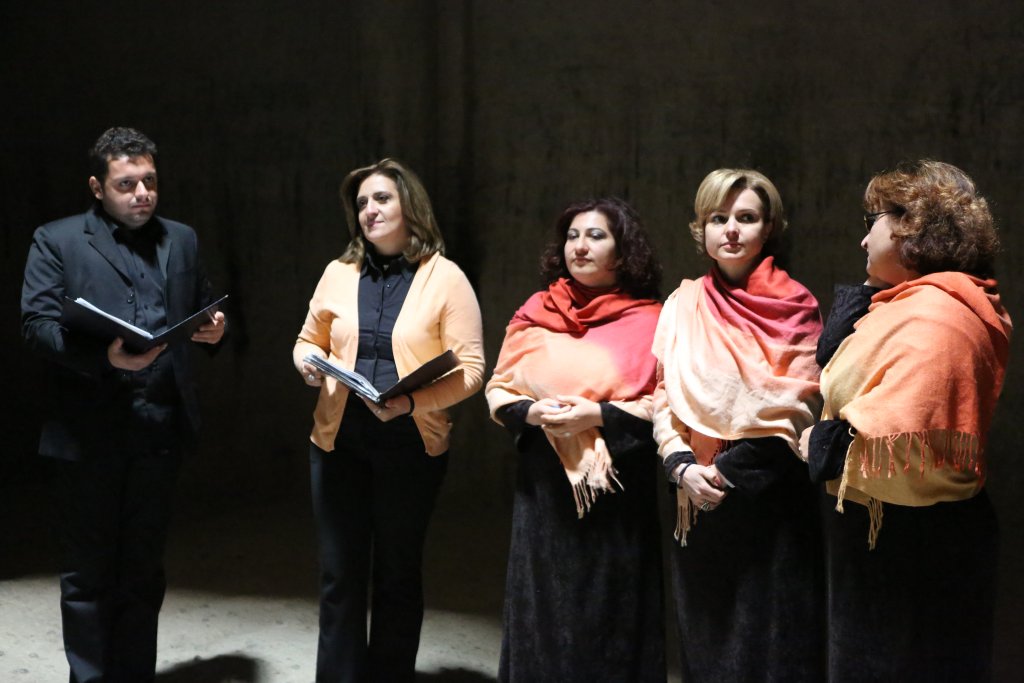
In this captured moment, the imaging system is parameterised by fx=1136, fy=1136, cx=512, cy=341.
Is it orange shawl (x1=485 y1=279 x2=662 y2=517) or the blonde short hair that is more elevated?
the blonde short hair

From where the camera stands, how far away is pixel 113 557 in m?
3.83

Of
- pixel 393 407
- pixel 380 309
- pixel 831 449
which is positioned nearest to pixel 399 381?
pixel 393 407

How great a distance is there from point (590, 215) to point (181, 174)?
427 cm

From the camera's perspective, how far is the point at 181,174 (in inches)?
276

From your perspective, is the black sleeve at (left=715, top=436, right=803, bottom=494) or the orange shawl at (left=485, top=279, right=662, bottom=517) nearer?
the black sleeve at (left=715, top=436, right=803, bottom=494)

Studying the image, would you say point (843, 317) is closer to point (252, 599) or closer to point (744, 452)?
point (744, 452)

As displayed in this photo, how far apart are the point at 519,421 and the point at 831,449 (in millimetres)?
1001

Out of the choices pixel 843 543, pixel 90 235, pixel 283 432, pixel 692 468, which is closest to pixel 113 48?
pixel 283 432

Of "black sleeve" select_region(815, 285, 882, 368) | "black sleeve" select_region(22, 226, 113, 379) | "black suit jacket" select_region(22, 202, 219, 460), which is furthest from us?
"black suit jacket" select_region(22, 202, 219, 460)

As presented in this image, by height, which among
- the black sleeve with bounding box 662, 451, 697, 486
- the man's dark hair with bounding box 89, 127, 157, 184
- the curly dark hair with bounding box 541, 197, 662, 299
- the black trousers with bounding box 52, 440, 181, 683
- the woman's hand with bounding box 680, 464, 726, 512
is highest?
the man's dark hair with bounding box 89, 127, 157, 184

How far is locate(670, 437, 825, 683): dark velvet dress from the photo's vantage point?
3057mm

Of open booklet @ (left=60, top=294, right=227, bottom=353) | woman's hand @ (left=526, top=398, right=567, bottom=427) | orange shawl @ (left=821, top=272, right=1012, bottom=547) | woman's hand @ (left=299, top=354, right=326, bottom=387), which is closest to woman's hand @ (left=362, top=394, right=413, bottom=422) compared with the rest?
woman's hand @ (left=299, top=354, right=326, bottom=387)

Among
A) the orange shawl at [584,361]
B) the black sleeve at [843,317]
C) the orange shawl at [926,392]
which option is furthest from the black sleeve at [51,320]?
the orange shawl at [926,392]

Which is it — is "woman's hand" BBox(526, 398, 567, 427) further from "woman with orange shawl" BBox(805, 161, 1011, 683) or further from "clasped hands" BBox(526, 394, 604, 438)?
"woman with orange shawl" BBox(805, 161, 1011, 683)
